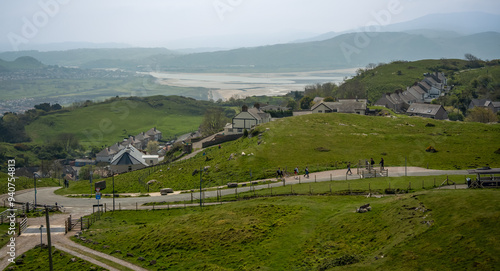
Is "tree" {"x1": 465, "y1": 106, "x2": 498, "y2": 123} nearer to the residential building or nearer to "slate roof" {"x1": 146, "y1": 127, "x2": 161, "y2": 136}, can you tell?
the residential building

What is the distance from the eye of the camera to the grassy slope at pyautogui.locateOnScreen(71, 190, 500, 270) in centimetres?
2183

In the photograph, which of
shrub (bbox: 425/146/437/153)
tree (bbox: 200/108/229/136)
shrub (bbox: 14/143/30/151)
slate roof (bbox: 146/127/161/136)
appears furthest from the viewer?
slate roof (bbox: 146/127/161/136)

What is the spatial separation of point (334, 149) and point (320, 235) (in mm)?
32179

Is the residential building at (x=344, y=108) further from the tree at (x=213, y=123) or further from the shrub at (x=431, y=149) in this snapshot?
the shrub at (x=431, y=149)

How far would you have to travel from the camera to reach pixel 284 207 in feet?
121

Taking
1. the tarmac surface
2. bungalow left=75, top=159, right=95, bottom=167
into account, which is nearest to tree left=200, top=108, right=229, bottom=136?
bungalow left=75, top=159, right=95, bottom=167

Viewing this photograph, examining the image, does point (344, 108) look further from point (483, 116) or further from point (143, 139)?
point (143, 139)

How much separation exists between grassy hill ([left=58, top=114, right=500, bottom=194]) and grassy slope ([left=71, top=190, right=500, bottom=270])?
16.0 metres

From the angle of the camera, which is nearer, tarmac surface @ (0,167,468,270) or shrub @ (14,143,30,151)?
tarmac surface @ (0,167,468,270)

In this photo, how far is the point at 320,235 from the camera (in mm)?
29672

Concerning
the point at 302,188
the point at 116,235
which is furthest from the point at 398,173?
the point at 116,235

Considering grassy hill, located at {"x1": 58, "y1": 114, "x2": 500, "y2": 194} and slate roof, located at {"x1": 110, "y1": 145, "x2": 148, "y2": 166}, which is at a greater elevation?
grassy hill, located at {"x1": 58, "y1": 114, "x2": 500, "y2": 194}

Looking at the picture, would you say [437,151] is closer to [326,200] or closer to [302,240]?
[326,200]

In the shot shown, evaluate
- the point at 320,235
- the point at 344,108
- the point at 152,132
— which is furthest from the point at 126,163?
the point at 152,132
